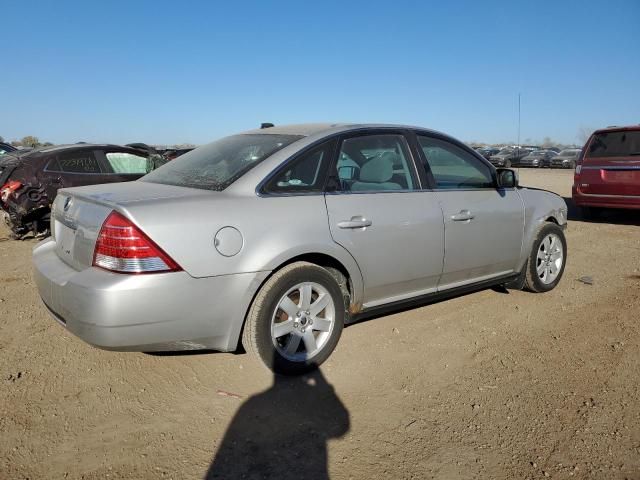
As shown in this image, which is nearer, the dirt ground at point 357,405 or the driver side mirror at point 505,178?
the dirt ground at point 357,405

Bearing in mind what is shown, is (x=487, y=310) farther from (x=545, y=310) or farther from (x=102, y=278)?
(x=102, y=278)

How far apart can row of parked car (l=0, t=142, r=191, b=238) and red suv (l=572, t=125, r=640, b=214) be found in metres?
7.84

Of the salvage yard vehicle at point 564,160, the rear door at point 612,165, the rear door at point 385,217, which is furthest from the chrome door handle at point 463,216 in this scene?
the salvage yard vehicle at point 564,160

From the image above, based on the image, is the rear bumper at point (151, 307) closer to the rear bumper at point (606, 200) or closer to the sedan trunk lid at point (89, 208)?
the sedan trunk lid at point (89, 208)

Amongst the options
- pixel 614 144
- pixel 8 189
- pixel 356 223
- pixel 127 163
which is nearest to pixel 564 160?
pixel 614 144

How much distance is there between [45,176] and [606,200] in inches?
356

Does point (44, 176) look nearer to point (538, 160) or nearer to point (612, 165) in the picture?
point (612, 165)

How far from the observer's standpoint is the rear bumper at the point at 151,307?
8.58 feet

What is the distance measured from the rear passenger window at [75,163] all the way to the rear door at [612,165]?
27.3ft

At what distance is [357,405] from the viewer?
2936mm

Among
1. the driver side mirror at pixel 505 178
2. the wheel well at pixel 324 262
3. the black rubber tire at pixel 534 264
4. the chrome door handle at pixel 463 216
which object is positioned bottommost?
the black rubber tire at pixel 534 264

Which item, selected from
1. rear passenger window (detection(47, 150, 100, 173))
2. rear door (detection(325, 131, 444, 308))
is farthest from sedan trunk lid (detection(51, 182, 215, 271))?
rear passenger window (detection(47, 150, 100, 173))

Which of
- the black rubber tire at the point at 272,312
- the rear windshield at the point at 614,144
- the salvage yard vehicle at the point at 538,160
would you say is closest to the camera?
the black rubber tire at the point at 272,312

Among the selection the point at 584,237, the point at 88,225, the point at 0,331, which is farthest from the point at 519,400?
the point at 584,237
